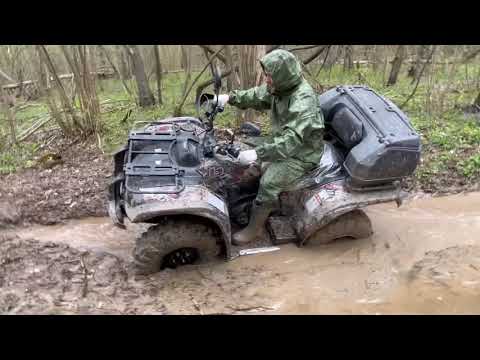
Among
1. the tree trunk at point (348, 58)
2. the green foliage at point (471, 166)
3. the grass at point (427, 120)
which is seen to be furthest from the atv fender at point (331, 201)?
the tree trunk at point (348, 58)

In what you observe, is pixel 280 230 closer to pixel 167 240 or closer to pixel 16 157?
pixel 167 240

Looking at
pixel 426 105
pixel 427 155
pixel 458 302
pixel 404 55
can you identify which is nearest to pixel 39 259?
pixel 458 302

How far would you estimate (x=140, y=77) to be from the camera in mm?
8992

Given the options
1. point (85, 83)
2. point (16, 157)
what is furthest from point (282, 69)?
point (16, 157)

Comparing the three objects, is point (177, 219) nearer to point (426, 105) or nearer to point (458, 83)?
point (426, 105)

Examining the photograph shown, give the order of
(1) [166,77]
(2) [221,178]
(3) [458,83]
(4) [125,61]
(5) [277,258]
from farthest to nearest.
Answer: (1) [166,77] → (4) [125,61] → (3) [458,83] → (5) [277,258] → (2) [221,178]

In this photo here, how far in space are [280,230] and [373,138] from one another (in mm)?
1264

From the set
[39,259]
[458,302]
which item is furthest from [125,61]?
[458,302]

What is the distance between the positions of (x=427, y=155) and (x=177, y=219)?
13.5 feet

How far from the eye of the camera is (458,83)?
29.0ft

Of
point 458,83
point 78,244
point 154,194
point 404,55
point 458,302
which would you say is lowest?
point 458,302

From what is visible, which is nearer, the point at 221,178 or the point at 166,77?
the point at 221,178

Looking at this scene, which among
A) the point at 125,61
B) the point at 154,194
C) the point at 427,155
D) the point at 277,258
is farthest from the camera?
the point at 125,61

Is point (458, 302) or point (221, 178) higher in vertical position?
point (221, 178)
